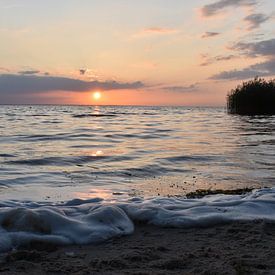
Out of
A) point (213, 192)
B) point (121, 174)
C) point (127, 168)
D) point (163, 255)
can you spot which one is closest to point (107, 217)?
point (163, 255)

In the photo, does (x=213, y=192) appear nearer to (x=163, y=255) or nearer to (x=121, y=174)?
(x=121, y=174)

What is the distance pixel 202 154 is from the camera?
13.5 metres

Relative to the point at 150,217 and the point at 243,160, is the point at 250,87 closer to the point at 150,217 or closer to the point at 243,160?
the point at 243,160

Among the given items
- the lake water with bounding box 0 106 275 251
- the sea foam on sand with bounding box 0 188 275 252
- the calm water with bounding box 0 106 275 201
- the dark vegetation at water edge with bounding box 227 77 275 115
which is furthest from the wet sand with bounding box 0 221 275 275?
the dark vegetation at water edge with bounding box 227 77 275 115

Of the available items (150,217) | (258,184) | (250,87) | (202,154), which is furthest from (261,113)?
(150,217)

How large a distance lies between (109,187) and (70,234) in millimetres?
3906

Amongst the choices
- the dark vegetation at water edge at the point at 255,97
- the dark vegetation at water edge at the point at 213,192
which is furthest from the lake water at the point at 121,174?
the dark vegetation at water edge at the point at 255,97

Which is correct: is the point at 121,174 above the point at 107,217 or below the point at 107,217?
below

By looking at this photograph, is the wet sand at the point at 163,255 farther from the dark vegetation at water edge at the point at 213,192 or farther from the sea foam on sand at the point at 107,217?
the dark vegetation at water edge at the point at 213,192

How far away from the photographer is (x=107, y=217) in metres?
5.05

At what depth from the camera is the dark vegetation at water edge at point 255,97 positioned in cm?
4653

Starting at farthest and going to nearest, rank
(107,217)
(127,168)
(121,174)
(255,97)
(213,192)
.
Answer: (255,97), (127,168), (121,174), (213,192), (107,217)

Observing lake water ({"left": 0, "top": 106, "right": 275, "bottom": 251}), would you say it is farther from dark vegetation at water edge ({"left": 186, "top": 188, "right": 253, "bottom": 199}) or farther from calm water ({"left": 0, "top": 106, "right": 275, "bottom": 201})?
dark vegetation at water edge ({"left": 186, "top": 188, "right": 253, "bottom": 199})

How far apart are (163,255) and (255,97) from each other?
148 feet
